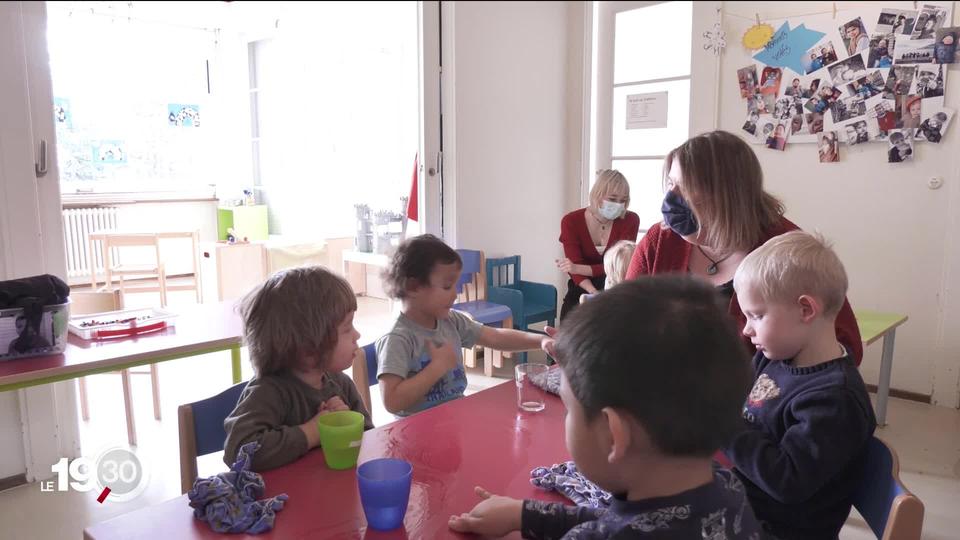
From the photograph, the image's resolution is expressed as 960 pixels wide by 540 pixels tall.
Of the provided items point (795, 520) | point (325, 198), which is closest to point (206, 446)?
point (795, 520)

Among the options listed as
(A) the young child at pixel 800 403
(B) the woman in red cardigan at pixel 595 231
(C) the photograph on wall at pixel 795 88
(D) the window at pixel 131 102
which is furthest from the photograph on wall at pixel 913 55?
(D) the window at pixel 131 102

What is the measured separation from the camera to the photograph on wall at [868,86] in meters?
3.54

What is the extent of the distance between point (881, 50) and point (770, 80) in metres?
0.55

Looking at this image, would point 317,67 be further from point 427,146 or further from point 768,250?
point 768,250

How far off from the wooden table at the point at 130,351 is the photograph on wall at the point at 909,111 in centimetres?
340

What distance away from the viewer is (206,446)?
55.6 inches

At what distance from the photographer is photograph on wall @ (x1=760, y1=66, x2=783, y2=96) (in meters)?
3.83

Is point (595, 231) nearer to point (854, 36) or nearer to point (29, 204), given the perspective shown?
point (854, 36)

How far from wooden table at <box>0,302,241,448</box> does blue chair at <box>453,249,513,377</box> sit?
1.61 m

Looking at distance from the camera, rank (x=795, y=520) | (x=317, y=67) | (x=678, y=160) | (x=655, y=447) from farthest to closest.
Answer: (x=317, y=67) → (x=678, y=160) → (x=795, y=520) → (x=655, y=447)

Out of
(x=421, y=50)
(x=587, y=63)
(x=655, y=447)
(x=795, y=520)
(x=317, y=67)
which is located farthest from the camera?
(x=317, y=67)

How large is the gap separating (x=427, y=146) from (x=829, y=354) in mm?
3109

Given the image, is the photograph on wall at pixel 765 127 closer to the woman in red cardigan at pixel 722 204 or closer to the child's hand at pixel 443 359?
the woman in red cardigan at pixel 722 204

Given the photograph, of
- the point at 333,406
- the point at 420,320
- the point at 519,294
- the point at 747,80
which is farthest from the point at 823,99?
the point at 333,406
